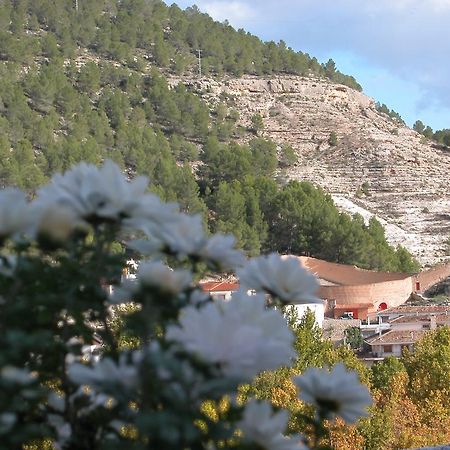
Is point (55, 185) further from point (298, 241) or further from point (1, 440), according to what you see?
point (298, 241)

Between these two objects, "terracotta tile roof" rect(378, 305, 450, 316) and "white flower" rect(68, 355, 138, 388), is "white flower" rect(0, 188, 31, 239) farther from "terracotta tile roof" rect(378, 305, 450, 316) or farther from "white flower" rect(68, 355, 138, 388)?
"terracotta tile roof" rect(378, 305, 450, 316)

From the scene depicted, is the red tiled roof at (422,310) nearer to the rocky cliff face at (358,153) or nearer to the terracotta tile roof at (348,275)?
the terracotta tile roof at (348,275)

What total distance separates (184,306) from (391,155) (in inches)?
2127

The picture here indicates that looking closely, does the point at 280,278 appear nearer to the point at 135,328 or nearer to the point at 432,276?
the point at 135,328

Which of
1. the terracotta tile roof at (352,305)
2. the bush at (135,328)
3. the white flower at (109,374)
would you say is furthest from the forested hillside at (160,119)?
the white flower at (109,374)

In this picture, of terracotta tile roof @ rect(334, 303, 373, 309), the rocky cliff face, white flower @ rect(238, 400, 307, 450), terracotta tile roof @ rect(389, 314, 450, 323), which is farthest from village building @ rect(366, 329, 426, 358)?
white flower @ rect(238, 400, 307, 450)

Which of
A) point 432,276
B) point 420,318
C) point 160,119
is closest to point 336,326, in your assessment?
point 420,318

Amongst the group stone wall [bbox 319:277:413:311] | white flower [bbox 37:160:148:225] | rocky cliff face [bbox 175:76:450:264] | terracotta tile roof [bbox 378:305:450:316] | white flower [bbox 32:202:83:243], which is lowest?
white flower [bbox 32:202:83:243]

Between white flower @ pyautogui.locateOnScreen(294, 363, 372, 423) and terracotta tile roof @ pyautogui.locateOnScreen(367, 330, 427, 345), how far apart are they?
24119 mm

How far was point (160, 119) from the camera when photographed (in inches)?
2051

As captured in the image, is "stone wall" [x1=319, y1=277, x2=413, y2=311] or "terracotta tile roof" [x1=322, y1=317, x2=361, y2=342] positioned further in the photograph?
"stone wall" [x1=319, y1=277, x2=413, y2=311]

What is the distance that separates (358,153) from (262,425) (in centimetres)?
5460

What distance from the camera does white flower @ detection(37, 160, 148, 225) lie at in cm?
134

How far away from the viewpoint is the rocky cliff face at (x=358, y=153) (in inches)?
1844
